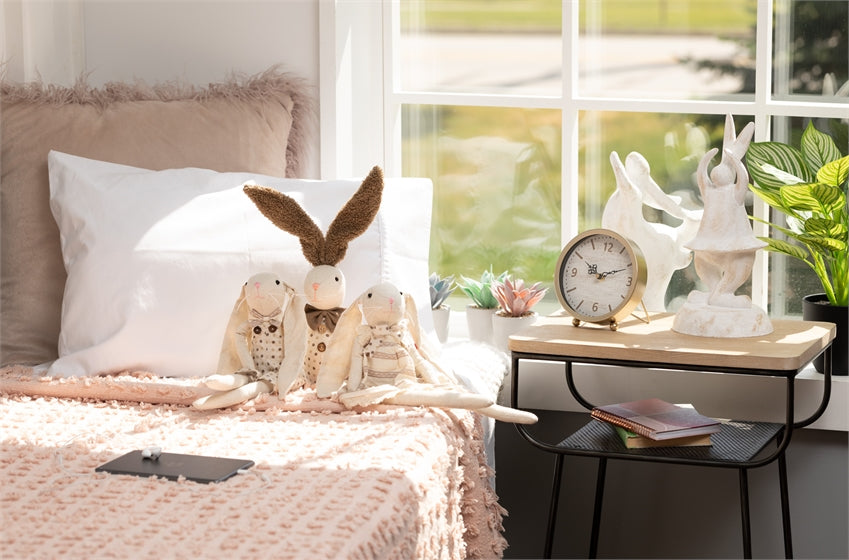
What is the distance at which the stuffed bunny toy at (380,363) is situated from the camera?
169 centimetres

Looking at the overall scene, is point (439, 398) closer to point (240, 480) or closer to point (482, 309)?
point (240, 480)

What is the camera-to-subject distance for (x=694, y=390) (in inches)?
82.3

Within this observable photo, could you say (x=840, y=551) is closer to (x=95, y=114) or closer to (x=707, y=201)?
(x=707, y=201)

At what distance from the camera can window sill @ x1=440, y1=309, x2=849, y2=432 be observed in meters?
1.99

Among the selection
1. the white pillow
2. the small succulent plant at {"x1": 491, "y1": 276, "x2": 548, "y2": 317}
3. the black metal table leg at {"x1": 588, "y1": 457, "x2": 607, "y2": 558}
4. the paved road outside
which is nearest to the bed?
the white pillow

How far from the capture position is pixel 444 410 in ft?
5.58

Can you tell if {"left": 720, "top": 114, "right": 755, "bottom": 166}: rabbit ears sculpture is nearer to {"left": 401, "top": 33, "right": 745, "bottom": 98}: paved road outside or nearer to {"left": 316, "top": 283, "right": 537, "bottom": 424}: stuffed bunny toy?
{"left": 401, "top": 33, "right": 745, "bottom": 98}: paved road outside

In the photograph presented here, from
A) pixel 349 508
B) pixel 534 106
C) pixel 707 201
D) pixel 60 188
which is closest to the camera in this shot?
pixel 349 508

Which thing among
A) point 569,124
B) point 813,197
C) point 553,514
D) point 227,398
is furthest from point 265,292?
point 813,197

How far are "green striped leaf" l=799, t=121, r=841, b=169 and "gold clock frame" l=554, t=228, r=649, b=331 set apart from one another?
43cm

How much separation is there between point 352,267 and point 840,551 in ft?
3.79

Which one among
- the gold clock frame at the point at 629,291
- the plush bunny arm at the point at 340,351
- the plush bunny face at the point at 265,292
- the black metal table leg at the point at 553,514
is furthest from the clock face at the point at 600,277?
the plush bunny face at the point at 265,292

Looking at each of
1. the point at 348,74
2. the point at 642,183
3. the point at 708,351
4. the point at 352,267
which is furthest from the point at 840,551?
the point at 348,74

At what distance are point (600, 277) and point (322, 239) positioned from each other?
51 centimetres
